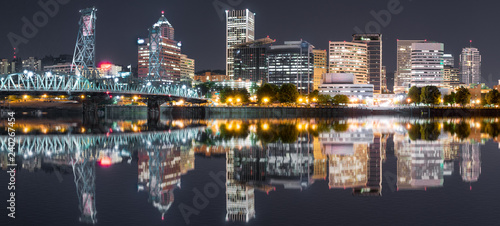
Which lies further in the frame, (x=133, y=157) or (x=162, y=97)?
(x=162, y=97)

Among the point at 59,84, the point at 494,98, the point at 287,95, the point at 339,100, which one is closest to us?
the point at 59,84

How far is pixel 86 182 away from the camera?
2088cm

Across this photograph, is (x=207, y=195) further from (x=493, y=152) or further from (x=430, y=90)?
(x=430, y=90)

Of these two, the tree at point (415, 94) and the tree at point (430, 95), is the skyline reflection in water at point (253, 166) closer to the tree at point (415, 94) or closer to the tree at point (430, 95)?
the tree at point (430, 95)

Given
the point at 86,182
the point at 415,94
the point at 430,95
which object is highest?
the point at 415,94

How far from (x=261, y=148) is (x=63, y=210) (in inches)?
768

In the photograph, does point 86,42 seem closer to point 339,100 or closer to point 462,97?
point 339,100

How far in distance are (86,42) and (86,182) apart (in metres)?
96.7

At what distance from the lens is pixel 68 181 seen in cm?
2108

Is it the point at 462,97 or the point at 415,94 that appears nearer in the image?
the point at 462,97

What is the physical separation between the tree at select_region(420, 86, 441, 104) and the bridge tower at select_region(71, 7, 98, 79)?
11338 centimetres

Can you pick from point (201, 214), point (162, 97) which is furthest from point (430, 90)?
point (201, 214)

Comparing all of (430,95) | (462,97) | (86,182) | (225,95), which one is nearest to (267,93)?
(225,95)

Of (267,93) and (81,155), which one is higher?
(267,93)
